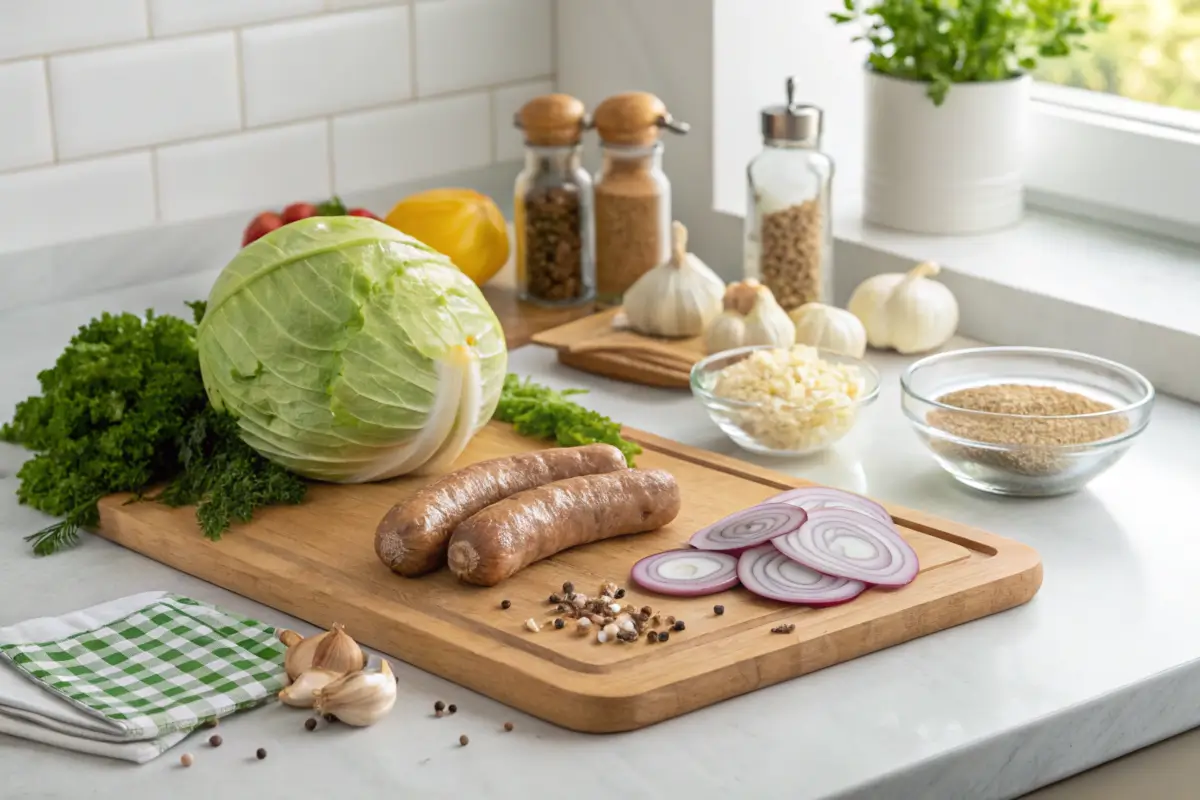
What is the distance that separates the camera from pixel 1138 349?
2037mm

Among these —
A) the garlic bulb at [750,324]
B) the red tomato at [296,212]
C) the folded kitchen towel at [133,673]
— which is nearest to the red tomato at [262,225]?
the red tomato at [296,212]

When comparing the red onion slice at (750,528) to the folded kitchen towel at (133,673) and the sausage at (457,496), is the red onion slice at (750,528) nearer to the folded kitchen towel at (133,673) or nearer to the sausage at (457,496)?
the sausage at (457,496)

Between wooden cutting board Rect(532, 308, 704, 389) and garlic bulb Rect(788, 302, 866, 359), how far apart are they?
14cm

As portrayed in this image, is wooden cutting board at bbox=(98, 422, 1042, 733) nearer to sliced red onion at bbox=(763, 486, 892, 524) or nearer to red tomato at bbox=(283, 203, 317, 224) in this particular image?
sliced red onion at bbox=(763, 486, 892, 524)

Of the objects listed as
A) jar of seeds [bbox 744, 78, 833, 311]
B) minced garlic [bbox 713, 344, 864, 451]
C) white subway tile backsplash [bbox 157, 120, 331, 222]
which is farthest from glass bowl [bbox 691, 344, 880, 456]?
white subway tile backsplash [bbox 157, 120, 331, 222]

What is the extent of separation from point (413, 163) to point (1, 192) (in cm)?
68

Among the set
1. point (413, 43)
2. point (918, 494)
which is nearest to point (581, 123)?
point (413, 43)

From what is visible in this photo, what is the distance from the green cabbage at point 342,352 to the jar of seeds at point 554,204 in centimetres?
56

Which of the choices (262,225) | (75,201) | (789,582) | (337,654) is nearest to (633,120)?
(262,225)

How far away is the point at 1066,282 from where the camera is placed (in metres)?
2.19

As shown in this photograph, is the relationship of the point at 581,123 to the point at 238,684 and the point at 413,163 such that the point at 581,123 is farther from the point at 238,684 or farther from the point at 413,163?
the point at 238,684

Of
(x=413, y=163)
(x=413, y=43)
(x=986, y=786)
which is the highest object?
(x=413, y=43)

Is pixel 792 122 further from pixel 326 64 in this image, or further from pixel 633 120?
pixel 326 64

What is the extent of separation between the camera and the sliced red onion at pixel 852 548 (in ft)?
4.98
